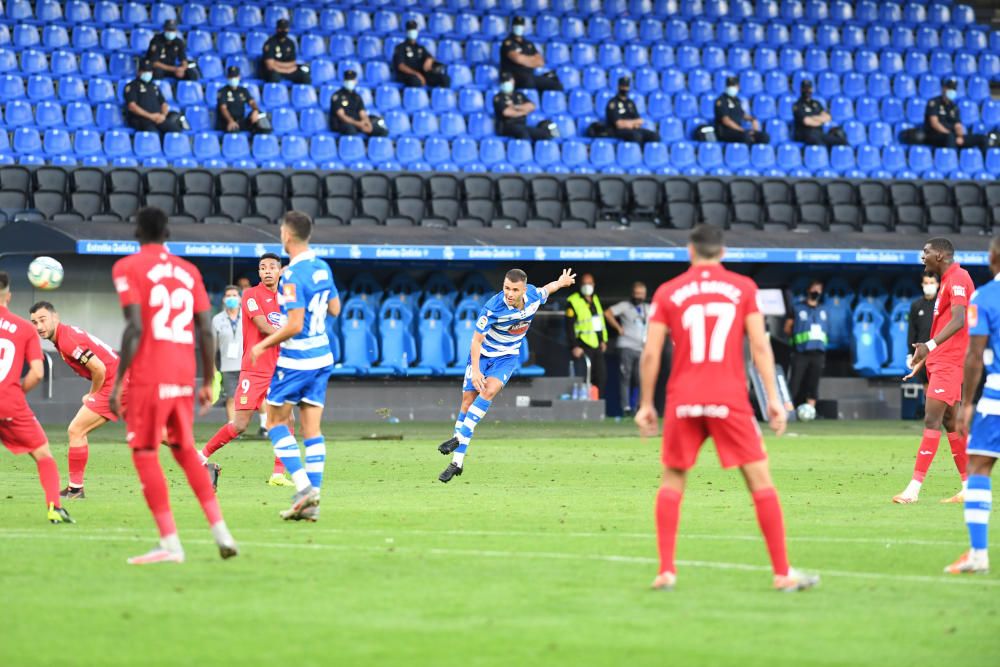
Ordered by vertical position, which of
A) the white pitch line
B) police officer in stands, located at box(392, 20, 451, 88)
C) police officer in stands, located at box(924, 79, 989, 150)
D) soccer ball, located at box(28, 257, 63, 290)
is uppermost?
police officer in stands, located at box(392, 20, 451, 88)

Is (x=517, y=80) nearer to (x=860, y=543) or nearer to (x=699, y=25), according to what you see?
(x=699, y=25)

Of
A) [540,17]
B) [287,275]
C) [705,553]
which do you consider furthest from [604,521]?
[540,17]

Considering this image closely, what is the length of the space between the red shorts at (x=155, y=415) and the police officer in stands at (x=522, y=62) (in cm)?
2273

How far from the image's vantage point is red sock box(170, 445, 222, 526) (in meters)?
9.14

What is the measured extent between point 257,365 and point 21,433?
160 inches

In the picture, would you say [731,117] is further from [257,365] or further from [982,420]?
[982,420]

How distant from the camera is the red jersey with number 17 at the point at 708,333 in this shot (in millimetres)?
8258

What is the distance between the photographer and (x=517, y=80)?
31.2m

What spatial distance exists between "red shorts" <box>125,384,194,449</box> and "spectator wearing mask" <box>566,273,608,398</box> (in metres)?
18.1

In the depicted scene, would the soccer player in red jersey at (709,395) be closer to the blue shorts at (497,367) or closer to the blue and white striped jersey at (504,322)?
the blue and white striped jersey at (504,322)

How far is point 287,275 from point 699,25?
25208 millimetres

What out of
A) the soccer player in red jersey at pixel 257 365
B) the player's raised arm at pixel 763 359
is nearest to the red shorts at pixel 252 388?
the soccer player in red jersey at pixel 257 365

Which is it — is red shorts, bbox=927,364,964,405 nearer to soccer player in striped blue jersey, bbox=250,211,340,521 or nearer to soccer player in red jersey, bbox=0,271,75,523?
soccer player in striped blue jersey, bbox=250,211,340,521

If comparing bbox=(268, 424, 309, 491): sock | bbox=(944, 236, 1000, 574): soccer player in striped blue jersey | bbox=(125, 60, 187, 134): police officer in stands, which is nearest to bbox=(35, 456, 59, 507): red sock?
bbox=(268, 424, 309, 491): sock
